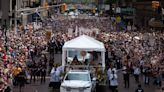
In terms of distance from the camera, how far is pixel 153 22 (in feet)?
240

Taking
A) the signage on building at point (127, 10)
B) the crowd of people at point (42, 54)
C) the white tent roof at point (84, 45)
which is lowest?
the signage on building at point (127, 10)

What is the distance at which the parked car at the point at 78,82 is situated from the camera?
959 inches

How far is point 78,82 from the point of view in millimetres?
24969

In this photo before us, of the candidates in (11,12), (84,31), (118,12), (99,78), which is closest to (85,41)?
(99,78)

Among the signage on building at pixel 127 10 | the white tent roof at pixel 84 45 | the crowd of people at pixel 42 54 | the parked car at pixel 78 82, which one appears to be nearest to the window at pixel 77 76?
the parked car at pixel 78 82

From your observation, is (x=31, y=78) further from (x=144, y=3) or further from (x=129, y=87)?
(x=144, y=3)

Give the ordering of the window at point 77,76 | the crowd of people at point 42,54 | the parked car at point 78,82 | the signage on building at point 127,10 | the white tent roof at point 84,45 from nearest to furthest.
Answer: the parked car at point 78,82 → the crowd of people at point 42,54 → the window at point 77,76 → the white tent roof at point 84,45 → the signage on building at point 127,10

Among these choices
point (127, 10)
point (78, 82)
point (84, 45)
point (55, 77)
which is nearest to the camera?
point (78, 82)

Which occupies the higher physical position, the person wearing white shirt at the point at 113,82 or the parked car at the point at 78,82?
the parked car at the point at 78,82

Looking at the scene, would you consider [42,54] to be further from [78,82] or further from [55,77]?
[78,82]

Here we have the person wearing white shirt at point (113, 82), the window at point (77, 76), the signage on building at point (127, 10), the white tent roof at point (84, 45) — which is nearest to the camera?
the window at point (77, 76)

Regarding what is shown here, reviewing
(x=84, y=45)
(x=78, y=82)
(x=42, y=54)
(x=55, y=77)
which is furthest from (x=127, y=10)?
(x=78, y=82)

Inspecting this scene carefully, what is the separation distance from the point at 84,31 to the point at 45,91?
94.8 ft

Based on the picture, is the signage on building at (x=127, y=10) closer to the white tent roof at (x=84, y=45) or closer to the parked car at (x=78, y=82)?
the white tent roof at (x=84, y=45)
